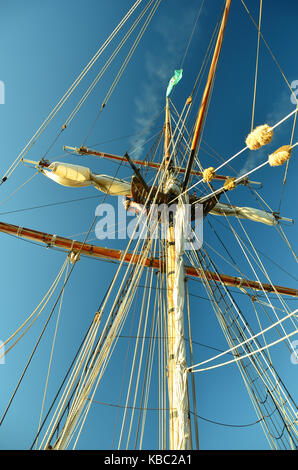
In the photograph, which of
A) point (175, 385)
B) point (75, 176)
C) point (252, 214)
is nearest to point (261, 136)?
point (175, 385)

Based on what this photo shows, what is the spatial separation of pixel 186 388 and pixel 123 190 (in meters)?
7.37

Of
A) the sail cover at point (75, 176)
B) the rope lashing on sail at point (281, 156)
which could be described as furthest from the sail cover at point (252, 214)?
the rope lashing on sail at point (281, 156)

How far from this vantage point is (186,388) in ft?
11.2

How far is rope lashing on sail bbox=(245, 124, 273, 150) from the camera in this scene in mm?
2814

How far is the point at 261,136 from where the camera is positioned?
2.83 m

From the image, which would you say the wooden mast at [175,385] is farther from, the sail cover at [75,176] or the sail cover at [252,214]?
the sail cover at [252,214]

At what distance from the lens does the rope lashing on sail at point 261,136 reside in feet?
9.23

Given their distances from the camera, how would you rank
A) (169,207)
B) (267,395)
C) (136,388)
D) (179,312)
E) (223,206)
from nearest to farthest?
(136,388), (179,312), (267,395), (169,207), (223,206)

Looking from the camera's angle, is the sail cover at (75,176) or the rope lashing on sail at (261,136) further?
the sail cover at (75,176)

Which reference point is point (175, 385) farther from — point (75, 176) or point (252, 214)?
point (252, 214)

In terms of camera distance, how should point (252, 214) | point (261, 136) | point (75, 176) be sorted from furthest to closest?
point (252, 214)
point (75, 176)
point (261, 136)

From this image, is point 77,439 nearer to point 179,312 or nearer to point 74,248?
point 179,312

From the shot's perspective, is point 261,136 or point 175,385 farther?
point 175,385
